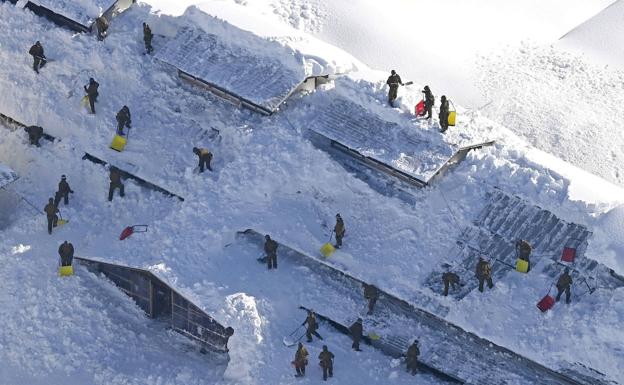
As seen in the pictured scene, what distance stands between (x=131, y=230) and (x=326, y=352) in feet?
27.0

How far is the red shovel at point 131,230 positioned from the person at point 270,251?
4081 mm

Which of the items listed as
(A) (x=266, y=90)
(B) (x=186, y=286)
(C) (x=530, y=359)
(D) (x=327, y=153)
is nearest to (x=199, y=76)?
(A) (x=266, y=90)

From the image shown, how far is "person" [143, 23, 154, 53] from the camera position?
50.2 meters

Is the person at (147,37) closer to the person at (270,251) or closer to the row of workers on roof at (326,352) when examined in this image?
the person at (270,251)

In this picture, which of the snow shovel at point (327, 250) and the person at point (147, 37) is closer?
the snow shovel at point (327, 250)

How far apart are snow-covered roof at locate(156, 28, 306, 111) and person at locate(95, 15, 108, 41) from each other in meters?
2.43

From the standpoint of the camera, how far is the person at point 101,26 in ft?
166

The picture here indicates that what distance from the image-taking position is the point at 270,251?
144 feet

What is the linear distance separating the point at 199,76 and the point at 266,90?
8.31 feet

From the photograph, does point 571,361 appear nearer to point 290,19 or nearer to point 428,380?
point 428,380

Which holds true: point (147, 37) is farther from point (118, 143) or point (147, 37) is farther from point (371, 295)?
point (371, 295)

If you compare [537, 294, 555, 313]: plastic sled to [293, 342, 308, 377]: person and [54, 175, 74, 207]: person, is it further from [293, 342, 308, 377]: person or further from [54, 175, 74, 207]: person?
[54, 175, 74, 207]: person

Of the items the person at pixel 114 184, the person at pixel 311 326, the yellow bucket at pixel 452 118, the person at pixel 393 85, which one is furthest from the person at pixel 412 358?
the person at pixel 114 184

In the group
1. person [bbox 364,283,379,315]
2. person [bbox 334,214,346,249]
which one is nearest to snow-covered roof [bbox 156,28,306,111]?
person [bbox 334,214,346,249]
